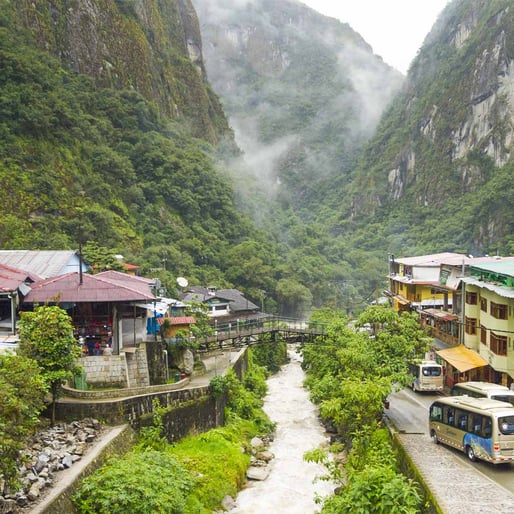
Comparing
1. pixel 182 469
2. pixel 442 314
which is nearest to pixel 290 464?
pixel 182 469

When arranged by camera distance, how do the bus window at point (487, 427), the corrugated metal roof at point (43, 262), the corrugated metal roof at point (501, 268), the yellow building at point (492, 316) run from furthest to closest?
1. the corrugated metal roof at point (43, 262)
2. the corrugated metal roof at point (501, 268)
3. the yellow building at point (492, 316)
4. the bus window at point (487, 427)

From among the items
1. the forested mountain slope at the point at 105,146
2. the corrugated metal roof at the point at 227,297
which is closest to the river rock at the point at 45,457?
the forested mountain slope at the point at 105,146

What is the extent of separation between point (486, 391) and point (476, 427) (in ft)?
12.5

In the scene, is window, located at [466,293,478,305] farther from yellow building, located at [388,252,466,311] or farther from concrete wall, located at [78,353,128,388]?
concrete wall, located at [78,353,128,388]

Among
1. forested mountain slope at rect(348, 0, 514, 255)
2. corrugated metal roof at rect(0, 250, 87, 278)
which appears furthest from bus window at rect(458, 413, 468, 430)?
forested mountain slope at rect(348, 0, 514, 255)

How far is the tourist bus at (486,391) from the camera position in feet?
70.2

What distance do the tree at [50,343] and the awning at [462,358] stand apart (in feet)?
60.2

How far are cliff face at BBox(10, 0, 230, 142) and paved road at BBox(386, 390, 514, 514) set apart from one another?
7174 cm

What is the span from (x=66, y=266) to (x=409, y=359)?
18.8m

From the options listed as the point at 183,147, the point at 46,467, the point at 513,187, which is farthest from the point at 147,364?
the point at 513,187

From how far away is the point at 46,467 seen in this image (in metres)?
16.7

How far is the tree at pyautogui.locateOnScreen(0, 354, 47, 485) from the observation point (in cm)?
1327

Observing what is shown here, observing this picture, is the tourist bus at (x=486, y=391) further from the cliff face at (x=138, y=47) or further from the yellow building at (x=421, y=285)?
the cliff face at (x=138, y=47)

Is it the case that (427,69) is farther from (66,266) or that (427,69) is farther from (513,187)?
(66,266)
